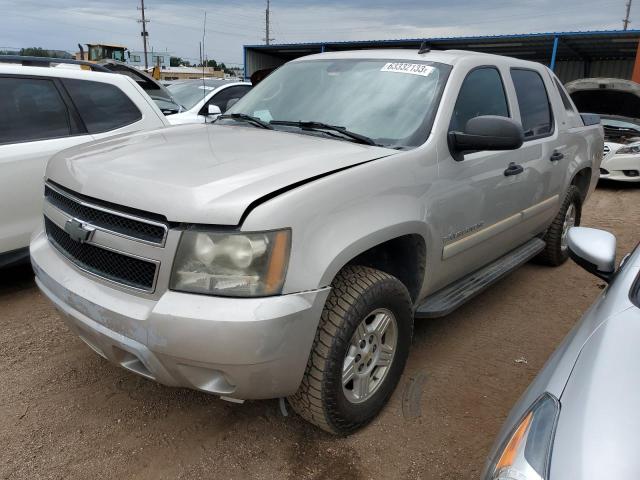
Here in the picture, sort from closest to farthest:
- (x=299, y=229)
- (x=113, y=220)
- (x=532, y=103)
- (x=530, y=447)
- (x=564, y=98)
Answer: (x=530, y=447), (x=299, y=229), (x=113, y=220), (x=532, y=103), (x=564, y=98)

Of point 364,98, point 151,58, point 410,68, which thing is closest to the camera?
point 364,98

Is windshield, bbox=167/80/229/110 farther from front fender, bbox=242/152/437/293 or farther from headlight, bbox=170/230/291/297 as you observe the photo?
headlight, bbox=170/230/291/297

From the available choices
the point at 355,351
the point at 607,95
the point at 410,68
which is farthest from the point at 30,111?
the point at 607,95

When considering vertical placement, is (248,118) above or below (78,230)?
above

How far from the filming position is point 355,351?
2.42 meters

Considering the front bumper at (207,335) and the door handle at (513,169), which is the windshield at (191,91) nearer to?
the door handle at (513,169)

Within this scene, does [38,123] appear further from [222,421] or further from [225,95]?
[225,95]

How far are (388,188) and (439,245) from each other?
57 cm

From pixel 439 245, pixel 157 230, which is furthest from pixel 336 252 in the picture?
pixel 439 245

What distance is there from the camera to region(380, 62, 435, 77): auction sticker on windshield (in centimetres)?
312

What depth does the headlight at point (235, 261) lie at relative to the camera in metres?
1.95

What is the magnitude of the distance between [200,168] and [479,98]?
6.47ft

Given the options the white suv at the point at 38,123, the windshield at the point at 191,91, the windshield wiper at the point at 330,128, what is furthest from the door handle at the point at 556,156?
the windshield at the point at 191,91

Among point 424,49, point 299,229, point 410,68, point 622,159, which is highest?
point 424,49
